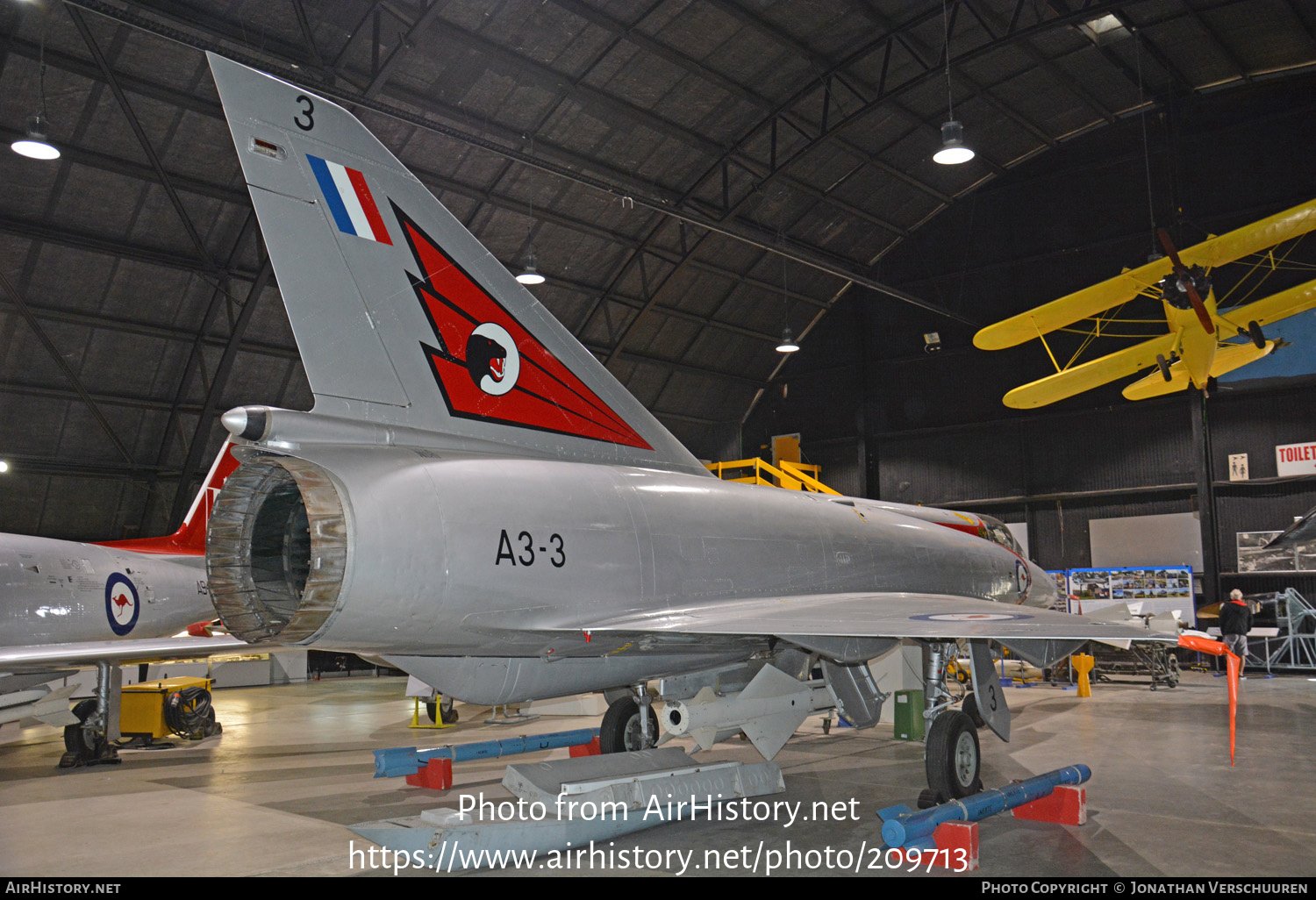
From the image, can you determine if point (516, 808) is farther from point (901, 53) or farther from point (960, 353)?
point (960, 353)

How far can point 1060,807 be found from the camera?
5820 millimetres

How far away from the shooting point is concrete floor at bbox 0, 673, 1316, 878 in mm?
5109

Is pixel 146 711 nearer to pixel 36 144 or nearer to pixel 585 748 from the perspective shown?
pixel 585 748

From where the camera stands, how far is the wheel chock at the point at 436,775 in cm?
733

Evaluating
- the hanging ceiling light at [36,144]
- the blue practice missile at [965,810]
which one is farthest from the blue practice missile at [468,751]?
the hanging ceiling light at [36,144]

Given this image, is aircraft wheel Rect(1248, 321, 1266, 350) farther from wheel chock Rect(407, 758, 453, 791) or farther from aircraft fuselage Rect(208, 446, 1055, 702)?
wheel chock Rect(407, 758, 453, 791)

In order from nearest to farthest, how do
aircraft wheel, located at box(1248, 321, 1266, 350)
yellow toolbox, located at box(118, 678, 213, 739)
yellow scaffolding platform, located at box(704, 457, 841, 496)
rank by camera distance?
yellow toolbox, located at box(118, 678, 213, 739), aircraft wheel, located at box(1248, 321, 1266, 350), yellow scaffolding platform, located at box(704, 457, 841, 496)

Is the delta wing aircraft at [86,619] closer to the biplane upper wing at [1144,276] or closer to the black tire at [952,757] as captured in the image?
the black tire at [952,757]

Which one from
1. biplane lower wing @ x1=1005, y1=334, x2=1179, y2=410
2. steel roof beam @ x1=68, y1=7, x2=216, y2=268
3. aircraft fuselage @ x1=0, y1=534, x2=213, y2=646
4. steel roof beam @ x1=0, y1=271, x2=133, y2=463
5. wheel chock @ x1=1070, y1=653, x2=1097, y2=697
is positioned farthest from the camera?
biplane lower wing @ x1=1005, y1=334, x2=1179, y2=410

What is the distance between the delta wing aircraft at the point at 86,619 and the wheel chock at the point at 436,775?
2240 millimetres

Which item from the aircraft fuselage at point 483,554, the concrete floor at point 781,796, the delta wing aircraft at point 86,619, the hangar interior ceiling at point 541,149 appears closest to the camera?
the aircraft fuselage at point 483,554

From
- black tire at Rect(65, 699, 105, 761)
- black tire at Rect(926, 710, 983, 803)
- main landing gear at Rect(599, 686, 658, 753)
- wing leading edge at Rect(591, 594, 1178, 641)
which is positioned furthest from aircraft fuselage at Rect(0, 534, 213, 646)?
black tire at Rect(926, 710, 983, 803)

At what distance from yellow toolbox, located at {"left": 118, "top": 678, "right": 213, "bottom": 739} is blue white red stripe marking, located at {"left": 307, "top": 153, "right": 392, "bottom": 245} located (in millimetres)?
7810
